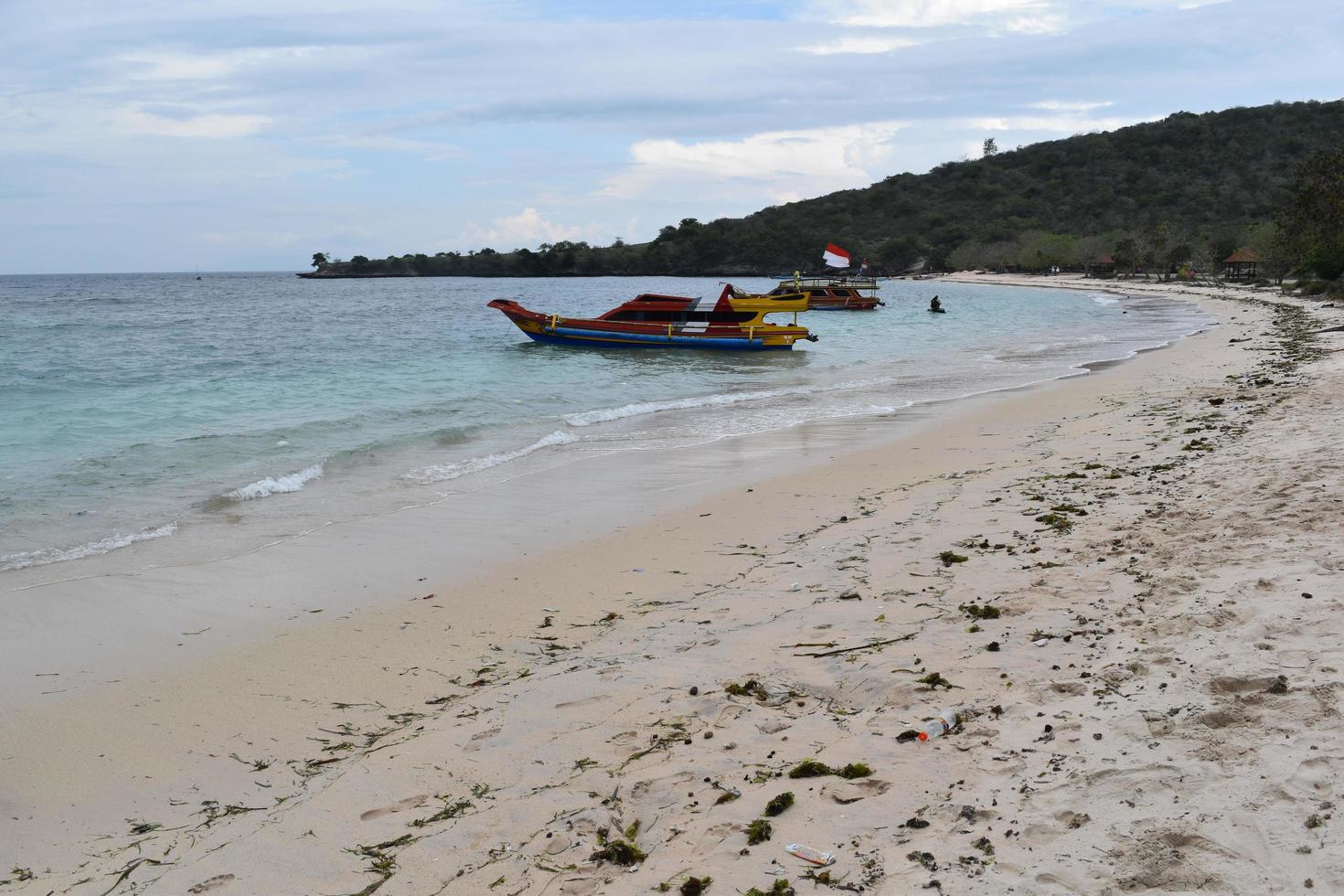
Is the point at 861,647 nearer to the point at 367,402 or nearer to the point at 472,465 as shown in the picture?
the point at 472,465

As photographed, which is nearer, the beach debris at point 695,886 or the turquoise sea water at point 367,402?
the beach debris at point 695,886

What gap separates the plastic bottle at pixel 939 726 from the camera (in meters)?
4.03

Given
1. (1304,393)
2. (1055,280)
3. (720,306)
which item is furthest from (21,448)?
(1055,280)

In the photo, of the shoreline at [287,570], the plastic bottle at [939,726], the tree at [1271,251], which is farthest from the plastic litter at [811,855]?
the tree at [1271,251]

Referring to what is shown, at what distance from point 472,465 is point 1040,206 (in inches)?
5300

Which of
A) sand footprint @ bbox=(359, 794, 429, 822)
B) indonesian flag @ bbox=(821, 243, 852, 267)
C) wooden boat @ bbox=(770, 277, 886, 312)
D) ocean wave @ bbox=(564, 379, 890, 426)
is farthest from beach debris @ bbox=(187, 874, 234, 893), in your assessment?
wooden boat @ bbox=(770, 277, 886, 312)

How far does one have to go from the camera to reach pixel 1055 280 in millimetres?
90625

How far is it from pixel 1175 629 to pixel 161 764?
5.08m

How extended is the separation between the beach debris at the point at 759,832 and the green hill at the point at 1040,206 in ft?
294

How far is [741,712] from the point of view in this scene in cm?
452

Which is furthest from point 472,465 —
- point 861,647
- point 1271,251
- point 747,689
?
Answer: point 1271,251

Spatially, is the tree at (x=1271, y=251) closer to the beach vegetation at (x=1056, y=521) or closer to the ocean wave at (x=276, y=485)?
the beach vegetation at (x=1056, y=521)

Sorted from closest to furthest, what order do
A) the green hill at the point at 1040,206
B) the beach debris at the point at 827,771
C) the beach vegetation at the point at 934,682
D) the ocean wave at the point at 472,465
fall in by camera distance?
1. the beach debris at the point at 827,771
2. the beach vegetation at the point at 934,682
3. the ocean wave at the point at 472,465
4. the green hill at the point at 1040,206

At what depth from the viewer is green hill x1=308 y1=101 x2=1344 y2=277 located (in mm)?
109812
